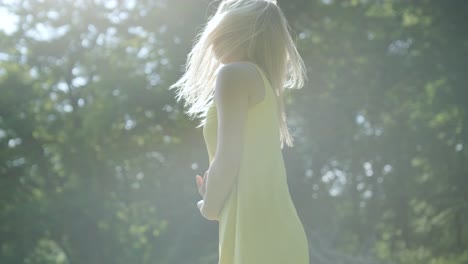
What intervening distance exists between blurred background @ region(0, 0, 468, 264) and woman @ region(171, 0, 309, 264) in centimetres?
1623

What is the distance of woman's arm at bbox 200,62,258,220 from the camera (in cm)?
212

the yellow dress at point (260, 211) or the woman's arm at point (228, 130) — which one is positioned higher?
the woman's arm at point (228, 130)

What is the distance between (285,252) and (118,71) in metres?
18.0

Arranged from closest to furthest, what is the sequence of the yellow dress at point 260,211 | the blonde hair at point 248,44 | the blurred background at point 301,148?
the yellow dress at point 260,211 < the blonde hair at point 248,44 < the blurred background at point 301,148

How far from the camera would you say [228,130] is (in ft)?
6.95

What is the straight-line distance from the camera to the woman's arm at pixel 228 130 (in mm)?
2121

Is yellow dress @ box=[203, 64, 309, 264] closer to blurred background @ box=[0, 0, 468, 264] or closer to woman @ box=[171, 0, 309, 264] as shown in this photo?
woman @ box=[171, 0, 309, 264]

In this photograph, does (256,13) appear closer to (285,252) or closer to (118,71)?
(285,252)

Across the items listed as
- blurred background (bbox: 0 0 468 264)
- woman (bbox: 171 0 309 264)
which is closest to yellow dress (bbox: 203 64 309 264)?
woman (bbox: 171 0 309 264)

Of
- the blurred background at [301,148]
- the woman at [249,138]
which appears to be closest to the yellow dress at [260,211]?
the woman at [249,138]

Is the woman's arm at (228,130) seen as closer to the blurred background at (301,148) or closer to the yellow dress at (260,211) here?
the yellow dress at (260,211)

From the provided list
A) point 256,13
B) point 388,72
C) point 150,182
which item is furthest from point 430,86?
point 256,13

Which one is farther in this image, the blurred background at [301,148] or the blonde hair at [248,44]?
the blurred background at [301,148]

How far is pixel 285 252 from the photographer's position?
210 centimetres
